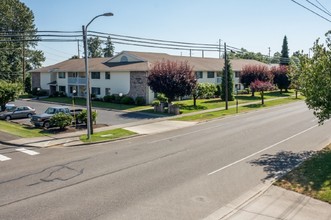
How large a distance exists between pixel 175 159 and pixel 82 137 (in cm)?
969

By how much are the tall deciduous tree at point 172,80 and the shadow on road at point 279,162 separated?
2193 cm

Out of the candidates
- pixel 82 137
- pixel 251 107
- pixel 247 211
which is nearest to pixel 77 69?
pixel 251 107

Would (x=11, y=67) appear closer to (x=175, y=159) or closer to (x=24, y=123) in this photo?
(x=24, y=123)

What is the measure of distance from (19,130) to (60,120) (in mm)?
3479

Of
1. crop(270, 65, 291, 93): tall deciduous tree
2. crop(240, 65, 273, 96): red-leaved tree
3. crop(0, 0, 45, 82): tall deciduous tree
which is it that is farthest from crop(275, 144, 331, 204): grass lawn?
crop(0, 0, 45, 82): tall deciduous tree

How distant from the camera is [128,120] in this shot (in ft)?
109

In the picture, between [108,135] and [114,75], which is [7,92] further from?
[114,75]

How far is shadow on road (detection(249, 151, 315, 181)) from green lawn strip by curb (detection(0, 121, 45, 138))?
53.1ft

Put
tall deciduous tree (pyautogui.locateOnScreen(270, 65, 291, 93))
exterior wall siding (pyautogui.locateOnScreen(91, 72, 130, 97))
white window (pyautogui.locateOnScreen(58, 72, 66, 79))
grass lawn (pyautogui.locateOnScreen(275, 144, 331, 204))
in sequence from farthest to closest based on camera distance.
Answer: tall deciduous tree (pyautogui.locateOnScreen(270, 65, 291, 93)) → white window (pyautogui.locateOnScreen(58, 72, 66, 79)) → exterior wall siding (pyautogui.locateOnScreen(91, 72, 130, 97)) → grass lawn (pyautogui.locateOnScreen(275, 144, 331, 204))

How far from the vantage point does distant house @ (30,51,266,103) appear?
46500 mm

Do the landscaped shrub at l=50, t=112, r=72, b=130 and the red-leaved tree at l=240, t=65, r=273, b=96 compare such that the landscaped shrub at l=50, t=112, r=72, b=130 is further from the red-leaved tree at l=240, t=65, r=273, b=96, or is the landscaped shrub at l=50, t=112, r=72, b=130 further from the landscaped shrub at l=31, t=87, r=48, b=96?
the red-leaved tree at l=240, t=65, r=273, b=96

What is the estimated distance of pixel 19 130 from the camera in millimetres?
27156

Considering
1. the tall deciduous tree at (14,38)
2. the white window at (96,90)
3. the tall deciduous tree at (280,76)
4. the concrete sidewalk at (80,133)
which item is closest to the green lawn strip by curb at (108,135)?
the concrete sidewalk at (80,133)

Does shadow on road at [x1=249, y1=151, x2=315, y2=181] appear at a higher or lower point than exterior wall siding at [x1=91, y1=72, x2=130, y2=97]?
lower
